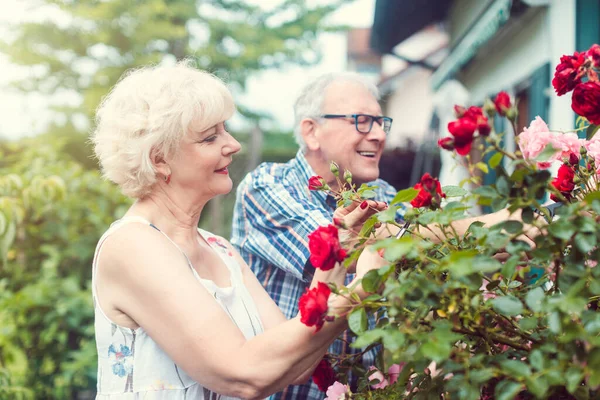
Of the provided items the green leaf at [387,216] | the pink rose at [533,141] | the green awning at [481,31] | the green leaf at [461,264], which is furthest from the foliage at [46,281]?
the green awning at [481,31]

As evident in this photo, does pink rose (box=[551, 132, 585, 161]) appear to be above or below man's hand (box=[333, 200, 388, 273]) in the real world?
above

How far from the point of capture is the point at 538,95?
5141 mm

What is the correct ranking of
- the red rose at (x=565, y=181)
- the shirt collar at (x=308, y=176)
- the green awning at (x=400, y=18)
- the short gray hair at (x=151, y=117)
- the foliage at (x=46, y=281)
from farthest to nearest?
the green awning at (x=400, y=18) → the foliage at (x=46, y=281) → the shirt collar at (x=308, y=176) → the short gray hair at (x=151, y=117) → the red rose at (x=565, y=181)

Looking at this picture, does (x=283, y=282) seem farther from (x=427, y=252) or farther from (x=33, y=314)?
(x=33, y=314)

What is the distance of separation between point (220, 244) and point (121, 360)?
55 centimetres

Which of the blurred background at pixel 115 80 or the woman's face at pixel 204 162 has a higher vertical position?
the woman's face at pixel 204 162

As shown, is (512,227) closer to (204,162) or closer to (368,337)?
(368,337)

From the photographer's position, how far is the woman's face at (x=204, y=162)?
5.88 feet

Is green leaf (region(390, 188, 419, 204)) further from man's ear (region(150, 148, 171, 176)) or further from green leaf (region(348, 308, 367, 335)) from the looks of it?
man's ear (region(150, 148, 171, 176))

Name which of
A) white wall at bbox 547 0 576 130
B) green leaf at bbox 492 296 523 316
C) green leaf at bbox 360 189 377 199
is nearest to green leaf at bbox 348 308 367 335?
green leaf at bbox 492 296 523 316

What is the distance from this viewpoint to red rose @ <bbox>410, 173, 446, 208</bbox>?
1.19 meters

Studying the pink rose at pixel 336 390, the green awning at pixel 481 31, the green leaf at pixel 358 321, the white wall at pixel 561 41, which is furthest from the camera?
the green awning at pixel 481 31

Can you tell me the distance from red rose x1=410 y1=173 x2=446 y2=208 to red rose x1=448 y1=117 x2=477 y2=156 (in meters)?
0.11

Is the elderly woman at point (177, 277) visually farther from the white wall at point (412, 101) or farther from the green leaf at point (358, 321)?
the white wall at point (412, 101)
